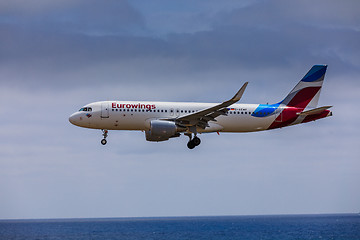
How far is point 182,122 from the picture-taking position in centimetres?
5422

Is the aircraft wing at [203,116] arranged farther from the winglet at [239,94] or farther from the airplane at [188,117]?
the winglet at [239,94]

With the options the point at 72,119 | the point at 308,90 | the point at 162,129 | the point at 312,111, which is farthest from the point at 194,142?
the point at 308,90

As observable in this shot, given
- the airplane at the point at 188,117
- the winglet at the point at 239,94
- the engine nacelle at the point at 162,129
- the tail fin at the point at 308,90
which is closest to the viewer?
the winglet at the point at 239,94

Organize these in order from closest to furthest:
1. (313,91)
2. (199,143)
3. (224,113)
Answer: (224,113) → (199,143) → (313,91)

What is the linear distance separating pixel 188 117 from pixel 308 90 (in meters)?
16.1

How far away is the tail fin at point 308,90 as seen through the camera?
200 ft

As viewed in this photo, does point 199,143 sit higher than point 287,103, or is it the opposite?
point 287,103

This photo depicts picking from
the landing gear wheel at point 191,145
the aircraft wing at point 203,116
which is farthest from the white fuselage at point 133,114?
the landing gear wheel at point 191,145

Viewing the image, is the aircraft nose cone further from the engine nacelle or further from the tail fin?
the tail fin

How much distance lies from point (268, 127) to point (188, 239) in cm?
12875

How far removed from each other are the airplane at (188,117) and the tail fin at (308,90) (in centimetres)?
64

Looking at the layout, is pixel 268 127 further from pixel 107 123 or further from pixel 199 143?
pixel 107 123

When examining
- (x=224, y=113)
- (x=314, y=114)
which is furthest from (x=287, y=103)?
(x=224, y=113)

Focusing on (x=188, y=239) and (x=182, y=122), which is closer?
(x=182, y=122)
